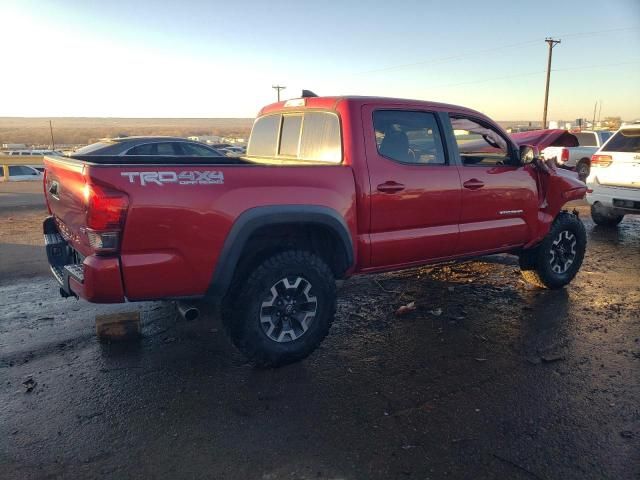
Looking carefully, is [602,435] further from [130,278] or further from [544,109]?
[544,109]

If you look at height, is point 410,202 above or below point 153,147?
below

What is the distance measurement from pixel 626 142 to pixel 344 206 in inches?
273

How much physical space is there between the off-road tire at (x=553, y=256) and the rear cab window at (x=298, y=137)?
9.12 feet

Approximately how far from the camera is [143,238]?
3.07 metres

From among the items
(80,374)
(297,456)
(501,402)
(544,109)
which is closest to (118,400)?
(80,374)

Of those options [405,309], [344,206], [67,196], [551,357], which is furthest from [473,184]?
[67,196]

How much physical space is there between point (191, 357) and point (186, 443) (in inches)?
45.8

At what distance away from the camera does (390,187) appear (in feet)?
13.2

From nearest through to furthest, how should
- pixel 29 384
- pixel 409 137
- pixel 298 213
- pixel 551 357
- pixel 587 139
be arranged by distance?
1. pixel 29 384
2. pixel 298 213
3. pixel 551 357
4. pixel 409 137
5. pixel 587 139

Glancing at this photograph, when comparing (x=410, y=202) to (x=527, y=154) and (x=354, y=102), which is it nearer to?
(x=354, y=102)

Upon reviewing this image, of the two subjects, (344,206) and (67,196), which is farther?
(344,206)

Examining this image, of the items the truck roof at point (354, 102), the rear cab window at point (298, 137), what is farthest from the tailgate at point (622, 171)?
the rear cab window at point (298, 137)

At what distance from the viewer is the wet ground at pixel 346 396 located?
8.63ft

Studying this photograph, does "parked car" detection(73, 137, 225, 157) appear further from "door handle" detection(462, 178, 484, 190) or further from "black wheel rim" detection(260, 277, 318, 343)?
"black wheel rim" detection(260, 277, 318, 343)
